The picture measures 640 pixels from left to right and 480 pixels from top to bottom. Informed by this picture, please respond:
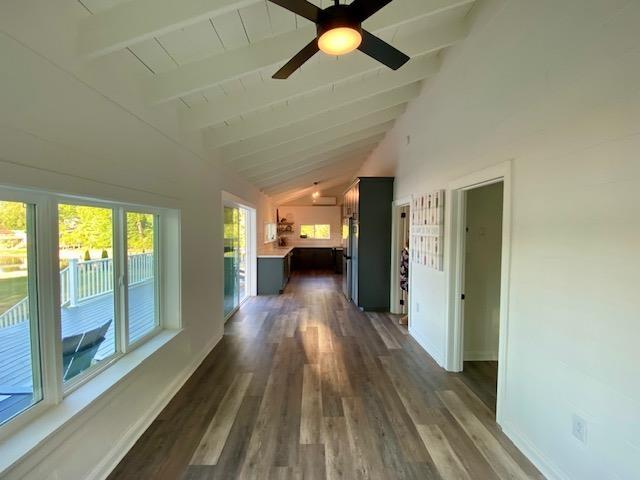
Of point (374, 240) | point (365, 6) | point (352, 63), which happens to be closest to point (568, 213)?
point (365, 6)

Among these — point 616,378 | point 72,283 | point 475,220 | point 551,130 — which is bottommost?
point 616,378

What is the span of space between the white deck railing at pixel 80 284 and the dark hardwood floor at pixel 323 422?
42.8 inches

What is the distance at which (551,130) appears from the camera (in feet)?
5.97

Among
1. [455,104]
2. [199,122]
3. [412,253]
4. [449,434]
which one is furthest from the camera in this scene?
[412,253]

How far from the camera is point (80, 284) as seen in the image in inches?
76.0

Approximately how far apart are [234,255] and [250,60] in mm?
3778

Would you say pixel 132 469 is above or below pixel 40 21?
below

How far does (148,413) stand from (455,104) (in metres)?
3.89

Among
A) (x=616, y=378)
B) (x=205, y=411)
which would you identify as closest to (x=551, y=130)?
(x=616, y=378)

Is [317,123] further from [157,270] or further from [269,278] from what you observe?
[269,278]

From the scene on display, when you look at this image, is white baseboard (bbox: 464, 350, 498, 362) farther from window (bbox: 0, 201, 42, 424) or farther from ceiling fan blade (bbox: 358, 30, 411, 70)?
window (bbox: 0, 201, 42, 424)

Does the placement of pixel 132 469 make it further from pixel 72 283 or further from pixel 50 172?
pixel 50 172

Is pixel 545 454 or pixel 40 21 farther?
pixel 545 454

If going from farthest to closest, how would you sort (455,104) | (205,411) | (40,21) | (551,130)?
(455,104) < (205,411) < (551,130) < (40,21)
